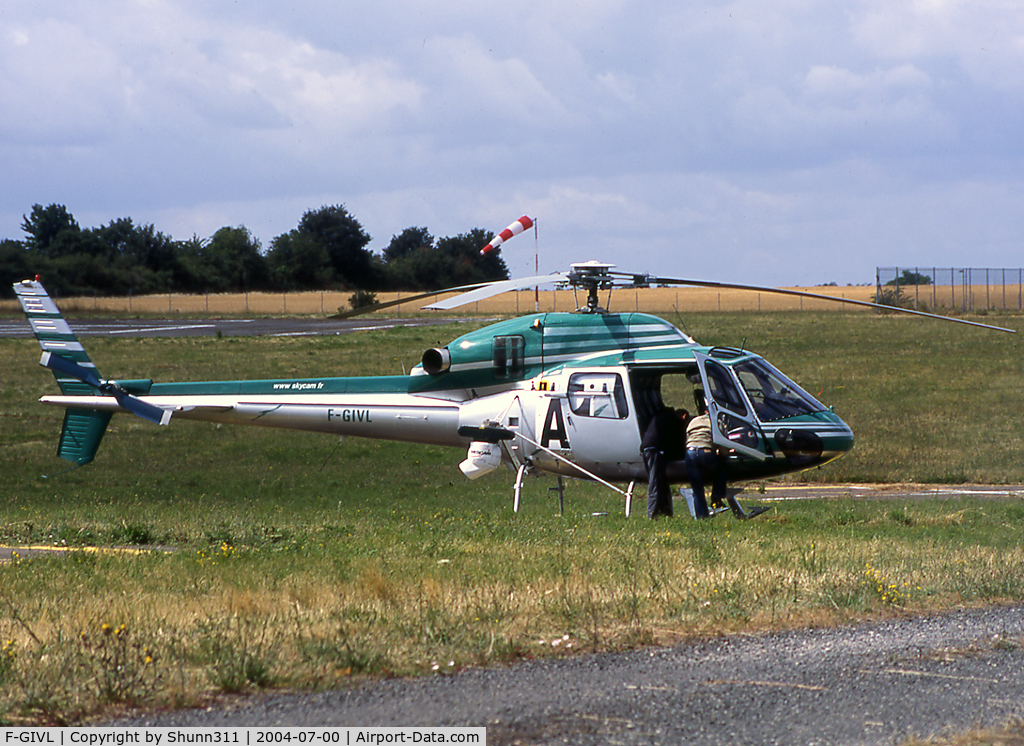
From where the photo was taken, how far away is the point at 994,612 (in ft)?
24.6

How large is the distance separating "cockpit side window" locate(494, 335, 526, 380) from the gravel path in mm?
7558

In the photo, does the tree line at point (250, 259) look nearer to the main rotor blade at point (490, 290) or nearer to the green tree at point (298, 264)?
the green tree at point (298, 264)

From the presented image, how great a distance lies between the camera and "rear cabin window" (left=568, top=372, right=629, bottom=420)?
1341 cm

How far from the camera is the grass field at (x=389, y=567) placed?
240 inches

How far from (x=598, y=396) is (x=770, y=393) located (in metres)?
2.27

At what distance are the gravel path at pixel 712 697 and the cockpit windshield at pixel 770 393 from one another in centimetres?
656

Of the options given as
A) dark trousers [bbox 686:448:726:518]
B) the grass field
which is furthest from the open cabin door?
the grass field

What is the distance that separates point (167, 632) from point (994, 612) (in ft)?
19.6

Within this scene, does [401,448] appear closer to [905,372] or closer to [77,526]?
[77,526]

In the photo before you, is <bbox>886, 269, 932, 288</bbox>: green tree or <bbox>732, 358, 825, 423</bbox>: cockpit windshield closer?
<bbox>732, 358, 825, 423</bbox>: cockpit windshield

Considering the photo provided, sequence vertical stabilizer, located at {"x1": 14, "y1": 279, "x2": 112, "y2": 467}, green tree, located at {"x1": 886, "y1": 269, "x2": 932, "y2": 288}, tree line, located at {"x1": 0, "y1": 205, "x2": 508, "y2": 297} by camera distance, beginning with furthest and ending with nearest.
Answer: tree line, located at {"x1": 0, "y1": 205, "x2": 508, "y2": 297}, green tree, located at {"x1": 886, "y1": 269, "x2": 932, "y2": 288}, vertical stabilizer, located at {"x1": 14, "y1": 279, "x2": 112, "y2": 467}

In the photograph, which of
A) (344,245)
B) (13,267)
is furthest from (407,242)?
(13,267)

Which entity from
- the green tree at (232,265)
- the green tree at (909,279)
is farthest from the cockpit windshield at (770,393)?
the green tree at (232,265)

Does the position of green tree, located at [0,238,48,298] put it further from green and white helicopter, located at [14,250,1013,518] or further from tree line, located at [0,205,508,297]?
green and white helicopter, located at [14,250,1013,518]
